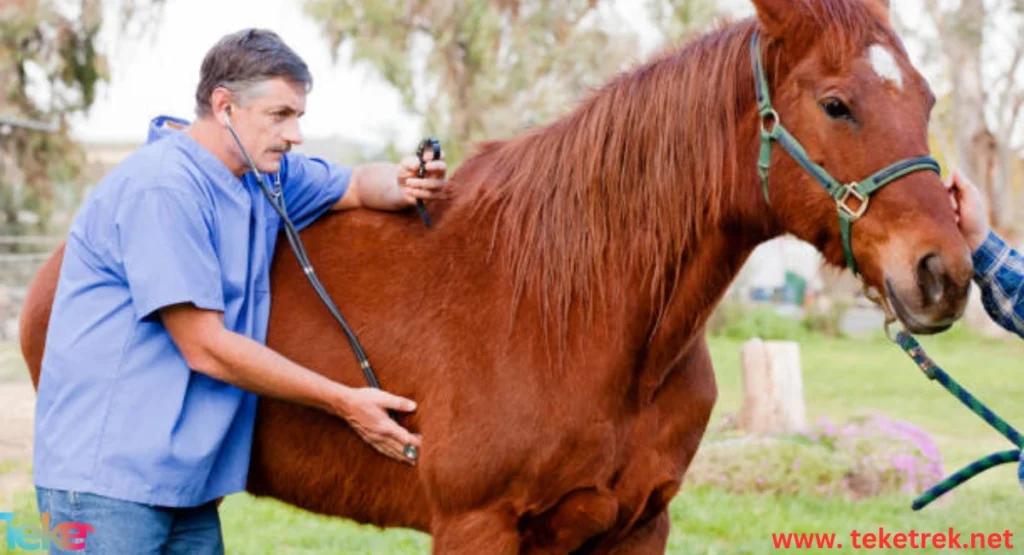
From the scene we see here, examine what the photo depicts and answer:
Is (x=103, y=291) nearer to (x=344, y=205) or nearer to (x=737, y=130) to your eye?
(x=344, y=205)

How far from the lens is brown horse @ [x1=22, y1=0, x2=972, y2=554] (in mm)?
2836

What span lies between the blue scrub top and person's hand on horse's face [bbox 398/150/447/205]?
0.53 metres

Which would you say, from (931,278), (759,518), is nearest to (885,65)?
(931,278)

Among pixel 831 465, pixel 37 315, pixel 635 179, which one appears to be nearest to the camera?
pixel 635 179

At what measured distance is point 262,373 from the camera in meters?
2.91

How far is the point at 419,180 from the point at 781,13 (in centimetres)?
114

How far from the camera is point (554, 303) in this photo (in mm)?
3127

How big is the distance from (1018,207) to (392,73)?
14.2 metres

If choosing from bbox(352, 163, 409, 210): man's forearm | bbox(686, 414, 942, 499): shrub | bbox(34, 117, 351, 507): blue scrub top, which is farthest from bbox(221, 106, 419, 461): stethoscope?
bbox(686, 414, 942, 499): shrub

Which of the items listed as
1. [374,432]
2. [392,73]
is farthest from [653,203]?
[392,73]

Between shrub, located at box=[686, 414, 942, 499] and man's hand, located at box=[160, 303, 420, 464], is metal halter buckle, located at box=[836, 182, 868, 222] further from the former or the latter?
shrub, located at box=[686, 414, 942, 499]

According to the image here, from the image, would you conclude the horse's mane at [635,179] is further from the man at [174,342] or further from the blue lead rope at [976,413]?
the blue lead rope at [976,413]

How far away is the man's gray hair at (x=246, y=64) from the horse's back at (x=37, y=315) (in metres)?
1.01

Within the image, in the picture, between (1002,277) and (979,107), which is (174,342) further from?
(979,107)
